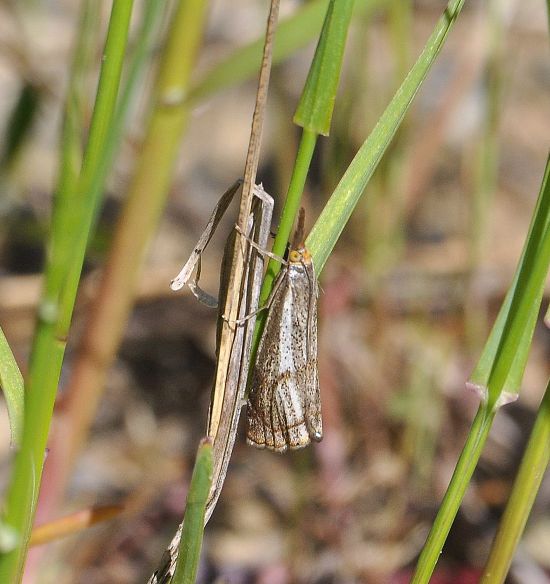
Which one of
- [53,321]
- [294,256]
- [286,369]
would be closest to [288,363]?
[286,369]

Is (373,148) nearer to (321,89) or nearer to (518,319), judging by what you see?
(321,89)

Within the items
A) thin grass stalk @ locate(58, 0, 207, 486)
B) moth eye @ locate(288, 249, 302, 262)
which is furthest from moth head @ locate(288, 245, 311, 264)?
thin grass stalk @ locate(58, 0, 207, 486)

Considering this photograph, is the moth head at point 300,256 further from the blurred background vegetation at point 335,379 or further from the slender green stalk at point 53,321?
the blurred background vegetation at point 335,379

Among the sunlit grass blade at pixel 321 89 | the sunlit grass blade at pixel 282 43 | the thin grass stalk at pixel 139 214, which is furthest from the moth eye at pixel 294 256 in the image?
the thin grass stalk at pixel 139 214

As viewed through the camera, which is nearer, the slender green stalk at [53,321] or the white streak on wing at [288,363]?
the slender green stalk at [53,321]

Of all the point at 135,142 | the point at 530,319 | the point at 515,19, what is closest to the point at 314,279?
the point at 530,319

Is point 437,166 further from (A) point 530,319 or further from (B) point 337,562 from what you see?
(A) point 530,319
